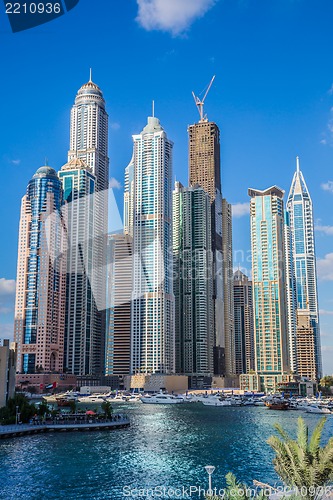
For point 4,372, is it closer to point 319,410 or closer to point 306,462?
point 306,462

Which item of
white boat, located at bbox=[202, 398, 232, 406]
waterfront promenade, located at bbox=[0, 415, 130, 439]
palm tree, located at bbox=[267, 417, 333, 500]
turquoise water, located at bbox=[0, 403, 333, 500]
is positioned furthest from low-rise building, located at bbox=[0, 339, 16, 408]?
white boat, located at bbox=[202, 398, 232, 406]

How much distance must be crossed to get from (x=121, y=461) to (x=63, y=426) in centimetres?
2632

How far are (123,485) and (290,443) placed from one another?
1001 inches

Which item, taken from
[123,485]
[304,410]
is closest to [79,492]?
[123,485]

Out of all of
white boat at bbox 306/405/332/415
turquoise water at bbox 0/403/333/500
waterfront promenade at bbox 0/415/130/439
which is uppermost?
waterfront promenade at bbox 0/415/130/439

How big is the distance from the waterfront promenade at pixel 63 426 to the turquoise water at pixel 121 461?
6.25ft

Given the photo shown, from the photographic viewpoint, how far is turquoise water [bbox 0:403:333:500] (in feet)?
139

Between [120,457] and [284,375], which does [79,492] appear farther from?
[284,375]

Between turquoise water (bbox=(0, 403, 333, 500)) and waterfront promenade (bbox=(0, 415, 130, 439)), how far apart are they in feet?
6.25

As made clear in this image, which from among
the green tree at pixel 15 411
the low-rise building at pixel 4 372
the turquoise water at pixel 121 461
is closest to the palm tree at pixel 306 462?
the turquoise water at pixel 121 461

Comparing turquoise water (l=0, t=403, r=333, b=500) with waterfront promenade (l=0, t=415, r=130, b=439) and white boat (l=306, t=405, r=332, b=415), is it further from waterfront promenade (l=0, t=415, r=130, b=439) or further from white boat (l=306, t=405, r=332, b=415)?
white boat (l=306, t=405, r=332, b=415)

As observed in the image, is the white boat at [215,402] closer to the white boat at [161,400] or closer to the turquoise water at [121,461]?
the white boat at [161,400]

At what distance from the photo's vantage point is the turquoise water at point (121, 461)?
1671 inches

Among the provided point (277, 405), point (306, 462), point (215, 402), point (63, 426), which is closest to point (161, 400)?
point (215, 402)
